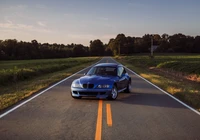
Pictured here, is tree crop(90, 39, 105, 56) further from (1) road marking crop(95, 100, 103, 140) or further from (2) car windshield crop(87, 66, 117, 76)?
(1) road marking crop(95, 100, 103, 140)

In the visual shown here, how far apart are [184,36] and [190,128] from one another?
515 feet

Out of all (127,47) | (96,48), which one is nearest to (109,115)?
(127,47)

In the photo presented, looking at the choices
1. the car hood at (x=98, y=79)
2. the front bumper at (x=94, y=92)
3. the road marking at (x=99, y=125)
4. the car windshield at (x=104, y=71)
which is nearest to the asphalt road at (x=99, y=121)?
the road marking at (x=99, y=125)

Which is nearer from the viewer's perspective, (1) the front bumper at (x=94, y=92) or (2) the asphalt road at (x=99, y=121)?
(2) the asphalt road at (x=99, y=121)

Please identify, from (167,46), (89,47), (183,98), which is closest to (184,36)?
(167,46)

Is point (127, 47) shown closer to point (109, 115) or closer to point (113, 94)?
point (113, 94)

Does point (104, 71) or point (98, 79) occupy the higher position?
point (104, 71)

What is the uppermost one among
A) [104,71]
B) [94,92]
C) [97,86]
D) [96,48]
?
[96,48]

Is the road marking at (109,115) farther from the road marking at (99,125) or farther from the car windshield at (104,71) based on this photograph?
the car windshield at (104,71)

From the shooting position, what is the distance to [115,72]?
40.0 ft

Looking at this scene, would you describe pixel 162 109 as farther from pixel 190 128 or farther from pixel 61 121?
pixel 61 121

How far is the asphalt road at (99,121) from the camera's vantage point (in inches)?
237

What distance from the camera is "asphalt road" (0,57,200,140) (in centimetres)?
602

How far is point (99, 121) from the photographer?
24.1 feet
